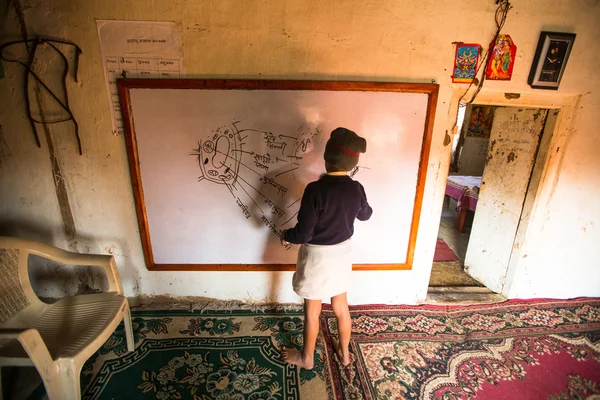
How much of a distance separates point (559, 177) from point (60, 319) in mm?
3782

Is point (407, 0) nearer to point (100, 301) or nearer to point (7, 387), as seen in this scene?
point (100, 301)

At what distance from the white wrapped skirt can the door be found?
191cm


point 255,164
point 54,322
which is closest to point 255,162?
point 255,164

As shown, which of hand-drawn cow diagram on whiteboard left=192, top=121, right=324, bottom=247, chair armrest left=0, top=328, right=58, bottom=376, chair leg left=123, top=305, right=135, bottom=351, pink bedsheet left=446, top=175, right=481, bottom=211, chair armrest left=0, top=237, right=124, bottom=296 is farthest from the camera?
pink bedsheet left=446, top=175, right=481, bottom=211

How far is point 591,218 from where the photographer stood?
91.7 inches

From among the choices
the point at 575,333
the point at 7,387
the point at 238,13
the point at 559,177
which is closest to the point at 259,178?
the point at 238,13

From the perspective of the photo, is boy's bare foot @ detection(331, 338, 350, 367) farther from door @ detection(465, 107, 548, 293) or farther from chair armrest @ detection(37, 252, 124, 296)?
door @ detection(465, 107, 548, 293)

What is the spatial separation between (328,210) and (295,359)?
1.13m

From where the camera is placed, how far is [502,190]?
260cm

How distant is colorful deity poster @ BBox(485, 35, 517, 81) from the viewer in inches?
74.1

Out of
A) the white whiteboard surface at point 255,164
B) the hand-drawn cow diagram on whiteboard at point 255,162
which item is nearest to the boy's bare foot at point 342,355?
the white whiteboard surface at point 255,164

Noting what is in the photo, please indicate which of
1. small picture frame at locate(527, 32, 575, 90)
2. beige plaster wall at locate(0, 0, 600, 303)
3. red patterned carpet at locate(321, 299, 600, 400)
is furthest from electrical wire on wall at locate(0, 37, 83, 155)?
small picture frame at locate(527, 32, 575, 90)

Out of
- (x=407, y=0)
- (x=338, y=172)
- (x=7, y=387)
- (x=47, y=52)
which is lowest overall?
(x=7, y=387)

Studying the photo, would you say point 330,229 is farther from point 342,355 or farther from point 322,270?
point 342,355
